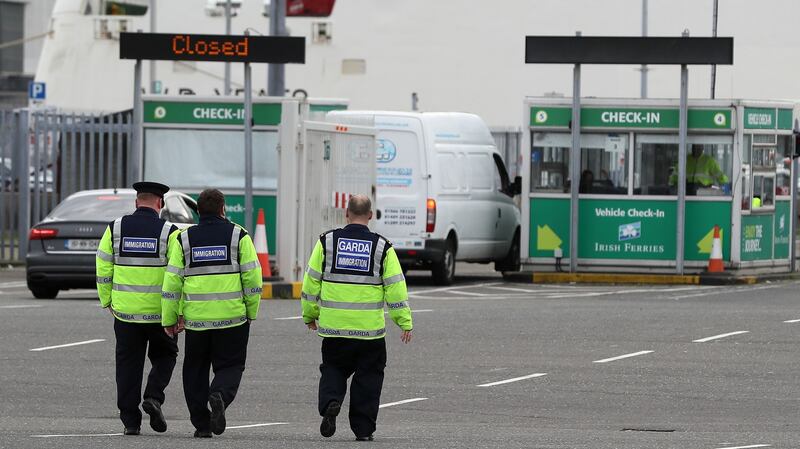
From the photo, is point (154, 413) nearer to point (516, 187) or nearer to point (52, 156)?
point (516, 187)

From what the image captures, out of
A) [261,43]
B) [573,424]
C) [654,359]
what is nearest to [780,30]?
[261,43]

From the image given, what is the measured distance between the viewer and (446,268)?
24.0 meters

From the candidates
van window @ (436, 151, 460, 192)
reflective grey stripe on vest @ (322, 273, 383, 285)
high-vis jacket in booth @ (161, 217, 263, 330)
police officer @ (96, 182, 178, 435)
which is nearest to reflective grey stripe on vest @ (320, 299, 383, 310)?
reflective grey stripe on vest @ (322, 273, 383, 285)

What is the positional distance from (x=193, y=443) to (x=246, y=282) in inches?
43.9

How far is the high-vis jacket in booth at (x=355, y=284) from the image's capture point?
34.7ft

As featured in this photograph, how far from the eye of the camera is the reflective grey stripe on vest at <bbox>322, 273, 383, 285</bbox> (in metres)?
10.6

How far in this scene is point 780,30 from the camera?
51.8m

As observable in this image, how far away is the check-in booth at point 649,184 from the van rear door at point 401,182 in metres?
2.40

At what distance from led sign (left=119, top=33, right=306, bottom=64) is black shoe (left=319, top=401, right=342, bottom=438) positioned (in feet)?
44.9

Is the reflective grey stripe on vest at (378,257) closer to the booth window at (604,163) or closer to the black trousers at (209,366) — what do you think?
the black trousers at (209,366)

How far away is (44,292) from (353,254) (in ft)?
36.5

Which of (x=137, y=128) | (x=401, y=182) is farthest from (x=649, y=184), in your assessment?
(x=137, y=128)

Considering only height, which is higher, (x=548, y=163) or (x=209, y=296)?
(x=548, y=163)

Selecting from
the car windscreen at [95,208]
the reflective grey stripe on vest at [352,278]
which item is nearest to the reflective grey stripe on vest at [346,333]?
the reflective grey stripe on vest at [352,278]
